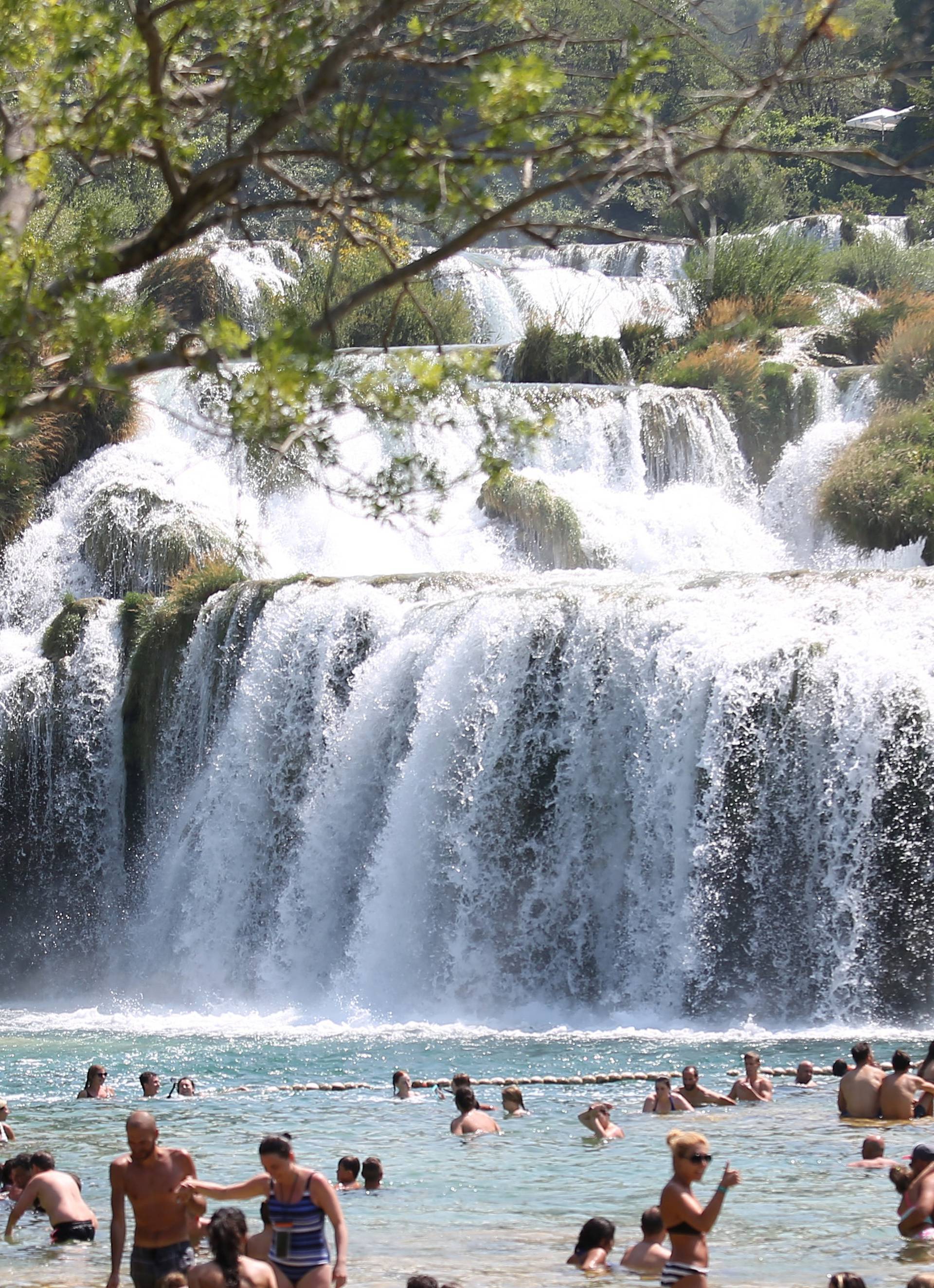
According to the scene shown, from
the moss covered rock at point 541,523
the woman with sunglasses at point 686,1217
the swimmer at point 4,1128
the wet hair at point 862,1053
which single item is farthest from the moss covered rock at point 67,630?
the woman with sunglasses at point 686,1217

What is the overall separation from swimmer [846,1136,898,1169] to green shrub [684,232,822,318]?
2216 centimetres

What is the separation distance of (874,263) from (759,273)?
21.8ft

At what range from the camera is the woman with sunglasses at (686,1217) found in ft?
22.0

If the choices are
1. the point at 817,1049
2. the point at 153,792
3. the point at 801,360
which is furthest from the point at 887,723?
the point at 801,360

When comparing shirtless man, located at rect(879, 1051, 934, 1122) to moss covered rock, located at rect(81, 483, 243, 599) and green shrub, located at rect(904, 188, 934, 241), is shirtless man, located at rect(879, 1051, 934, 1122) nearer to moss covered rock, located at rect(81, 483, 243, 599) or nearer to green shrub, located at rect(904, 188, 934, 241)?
moss covered rock, located at rect(81, 483, 243, 599)

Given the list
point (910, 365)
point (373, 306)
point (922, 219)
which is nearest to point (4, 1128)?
point (910, 365)

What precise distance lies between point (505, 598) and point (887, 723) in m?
4.37

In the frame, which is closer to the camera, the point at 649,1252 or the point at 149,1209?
the point at 149,1209

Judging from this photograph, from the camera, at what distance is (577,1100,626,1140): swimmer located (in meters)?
10.9

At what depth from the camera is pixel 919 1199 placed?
8.20m

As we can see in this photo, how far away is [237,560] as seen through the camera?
23.0 meters

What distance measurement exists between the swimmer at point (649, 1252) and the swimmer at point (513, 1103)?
394 centimetres

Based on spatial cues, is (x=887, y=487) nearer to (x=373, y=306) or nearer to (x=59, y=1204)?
(x=373, y=306)

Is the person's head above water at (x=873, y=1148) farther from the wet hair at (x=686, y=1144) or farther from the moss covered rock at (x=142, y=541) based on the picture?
the moss covered rock at (x=142, y=541)
